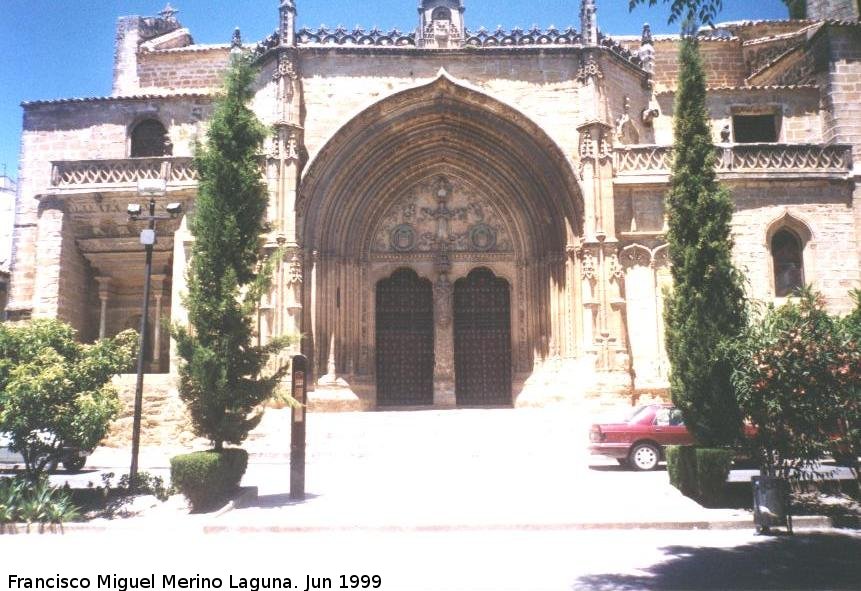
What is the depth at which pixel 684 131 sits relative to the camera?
10961mm

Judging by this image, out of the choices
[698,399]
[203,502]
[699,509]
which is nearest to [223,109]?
[203,502]

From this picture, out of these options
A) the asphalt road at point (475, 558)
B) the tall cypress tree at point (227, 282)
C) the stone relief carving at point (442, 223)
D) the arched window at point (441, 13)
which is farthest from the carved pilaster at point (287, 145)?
the asphalt road at point (475, 558)

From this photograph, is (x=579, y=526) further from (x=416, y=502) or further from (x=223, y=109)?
(x=223, y=109)

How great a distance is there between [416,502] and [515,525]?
6.09 feet

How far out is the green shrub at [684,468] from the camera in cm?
985

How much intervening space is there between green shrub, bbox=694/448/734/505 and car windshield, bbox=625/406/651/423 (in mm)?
3731

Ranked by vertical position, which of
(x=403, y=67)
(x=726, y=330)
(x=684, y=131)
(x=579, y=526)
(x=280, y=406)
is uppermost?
(x=403, y=67)

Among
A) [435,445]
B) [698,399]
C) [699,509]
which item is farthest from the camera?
[435,445]

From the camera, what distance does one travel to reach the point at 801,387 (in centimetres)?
849

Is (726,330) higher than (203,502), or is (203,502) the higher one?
(726,330)

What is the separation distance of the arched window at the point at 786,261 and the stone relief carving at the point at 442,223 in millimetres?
7521

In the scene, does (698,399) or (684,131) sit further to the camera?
(684,131)

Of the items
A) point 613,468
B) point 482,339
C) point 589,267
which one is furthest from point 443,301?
point 613,468

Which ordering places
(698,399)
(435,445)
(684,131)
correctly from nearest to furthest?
(698,399)
(684,131)
(435,445)
